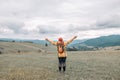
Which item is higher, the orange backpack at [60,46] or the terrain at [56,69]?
the orange backpack at [60,46]

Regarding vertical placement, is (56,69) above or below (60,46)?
below

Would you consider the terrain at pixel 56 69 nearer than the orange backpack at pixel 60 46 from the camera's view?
Yes

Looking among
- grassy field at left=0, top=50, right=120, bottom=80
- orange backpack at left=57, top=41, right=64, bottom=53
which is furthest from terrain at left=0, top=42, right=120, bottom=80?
orange backpack at left=57, top=41, right=64, bottom=53

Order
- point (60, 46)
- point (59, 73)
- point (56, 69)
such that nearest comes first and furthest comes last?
point (60, 46), point (59, 73), point (56, 69)

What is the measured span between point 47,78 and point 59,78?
0.94 m

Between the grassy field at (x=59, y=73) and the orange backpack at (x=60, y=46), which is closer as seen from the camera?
the grassy field at (x=59, y=73)

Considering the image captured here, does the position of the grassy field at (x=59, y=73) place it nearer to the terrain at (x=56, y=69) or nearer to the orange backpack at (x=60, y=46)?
the terrain at (x=56, y=69)

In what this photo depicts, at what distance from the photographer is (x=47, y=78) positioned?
18.1 m

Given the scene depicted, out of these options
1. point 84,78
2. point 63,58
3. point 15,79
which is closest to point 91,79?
point 84,78

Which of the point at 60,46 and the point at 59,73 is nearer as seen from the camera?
the point at 60,46

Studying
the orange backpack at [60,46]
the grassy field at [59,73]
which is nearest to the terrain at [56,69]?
the grassy field at [59,73]

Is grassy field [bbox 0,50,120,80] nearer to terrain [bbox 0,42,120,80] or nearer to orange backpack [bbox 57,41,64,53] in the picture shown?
terrain [bbox 0,42,120,80]

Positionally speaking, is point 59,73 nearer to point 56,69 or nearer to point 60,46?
point 60,46

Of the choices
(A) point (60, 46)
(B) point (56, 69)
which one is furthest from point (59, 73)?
(B) point (56, 69)
